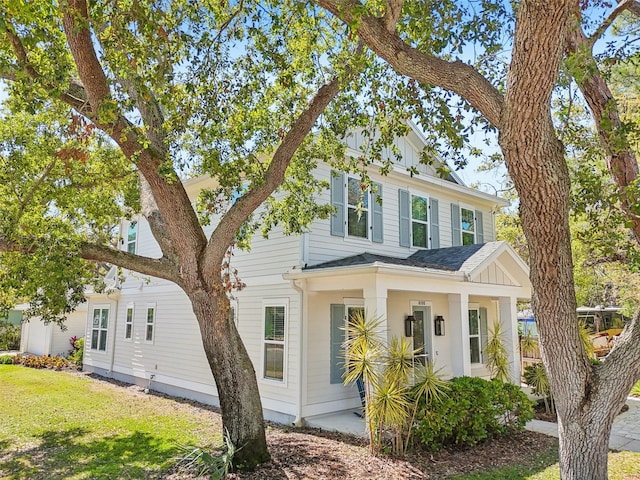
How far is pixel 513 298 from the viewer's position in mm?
12086

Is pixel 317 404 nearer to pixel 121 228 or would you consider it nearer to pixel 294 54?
pixel 294 54

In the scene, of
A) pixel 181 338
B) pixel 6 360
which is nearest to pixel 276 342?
pixel 181 338

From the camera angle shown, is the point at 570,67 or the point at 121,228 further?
the point at 121,228

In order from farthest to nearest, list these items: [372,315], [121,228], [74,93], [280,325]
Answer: [121,228], [280,325], [372,315], [74,93]

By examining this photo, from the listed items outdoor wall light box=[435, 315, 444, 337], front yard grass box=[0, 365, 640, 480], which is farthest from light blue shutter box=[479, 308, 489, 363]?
front yard grass box=[0, 365, 640, 480]

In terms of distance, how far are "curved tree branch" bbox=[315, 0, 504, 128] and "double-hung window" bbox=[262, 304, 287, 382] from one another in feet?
21.1

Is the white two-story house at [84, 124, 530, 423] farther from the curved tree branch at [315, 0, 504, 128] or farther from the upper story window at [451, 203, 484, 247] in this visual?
the curved tree branch at [315, 0, 504, 128]

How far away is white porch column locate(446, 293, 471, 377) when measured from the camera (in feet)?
32.8

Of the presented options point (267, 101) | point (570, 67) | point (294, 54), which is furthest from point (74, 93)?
point (570, 67)

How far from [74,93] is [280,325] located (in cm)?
595

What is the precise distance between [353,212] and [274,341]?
142 inches

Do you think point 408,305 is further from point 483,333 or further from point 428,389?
point 428,389

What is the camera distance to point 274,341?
33.0ft

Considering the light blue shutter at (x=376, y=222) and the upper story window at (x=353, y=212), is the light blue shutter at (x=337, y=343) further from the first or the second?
the light blue shutter at (x=376, y=222)
